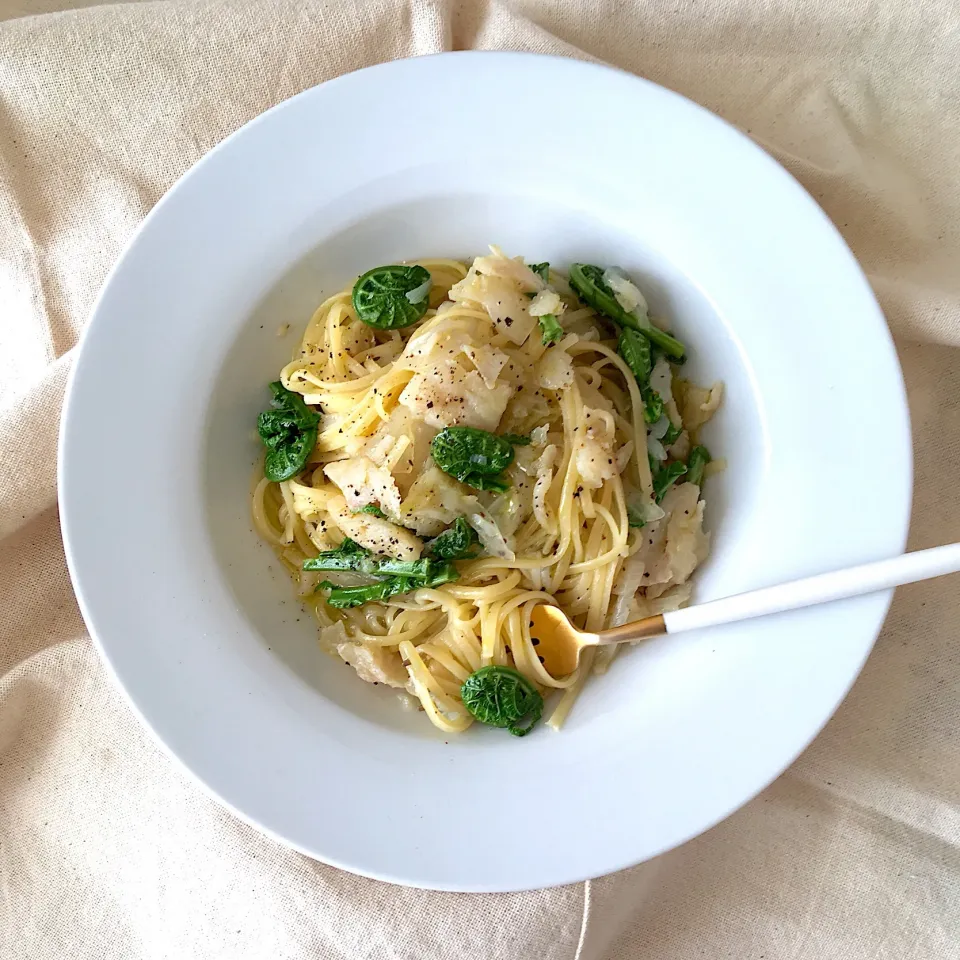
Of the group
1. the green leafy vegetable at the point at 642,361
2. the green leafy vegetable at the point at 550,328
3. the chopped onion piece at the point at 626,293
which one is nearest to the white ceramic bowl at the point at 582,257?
the chopped onion piece at the point at 626,293

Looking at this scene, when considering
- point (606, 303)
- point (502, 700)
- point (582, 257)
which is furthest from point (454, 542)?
point (582, 257)

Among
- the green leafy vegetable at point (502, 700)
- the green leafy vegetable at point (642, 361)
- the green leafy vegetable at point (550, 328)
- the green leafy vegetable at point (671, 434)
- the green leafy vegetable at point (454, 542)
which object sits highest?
the green leafy vegetable at point (550, 328)

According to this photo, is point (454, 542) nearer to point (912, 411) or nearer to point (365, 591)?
point (365, 591)

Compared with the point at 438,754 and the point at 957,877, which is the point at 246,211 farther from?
the point at 957,877

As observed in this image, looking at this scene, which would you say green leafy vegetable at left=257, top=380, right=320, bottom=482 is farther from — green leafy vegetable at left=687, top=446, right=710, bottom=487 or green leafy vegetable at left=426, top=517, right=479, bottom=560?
green leafy vegetable at left=687, top=446, right=710, bottom=487

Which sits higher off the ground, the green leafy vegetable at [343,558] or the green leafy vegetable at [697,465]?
the green leafy vegetable at [697,465]

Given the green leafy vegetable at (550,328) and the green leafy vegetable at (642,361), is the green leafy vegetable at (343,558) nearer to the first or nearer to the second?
the green leafy vegetable at (550,328)

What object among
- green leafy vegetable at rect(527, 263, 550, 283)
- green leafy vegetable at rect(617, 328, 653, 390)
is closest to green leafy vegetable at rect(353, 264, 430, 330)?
green leafy vegetable at rect(527, 263, 550, 283)
